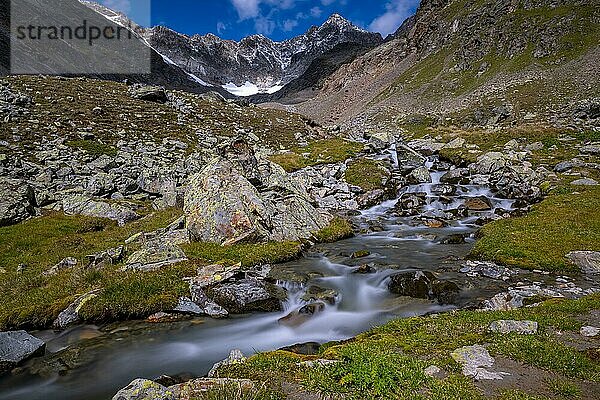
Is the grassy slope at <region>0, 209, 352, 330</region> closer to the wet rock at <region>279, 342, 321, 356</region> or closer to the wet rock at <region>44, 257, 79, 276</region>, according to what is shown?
the wet rock at <region>44, 257, 79, 276</region>

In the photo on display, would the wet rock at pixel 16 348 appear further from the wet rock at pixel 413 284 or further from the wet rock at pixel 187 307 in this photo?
the wet rock at pixel 413 284

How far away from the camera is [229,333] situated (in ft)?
44.4

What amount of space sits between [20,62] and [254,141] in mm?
98194

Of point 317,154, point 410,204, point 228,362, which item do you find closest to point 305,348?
point 228,362

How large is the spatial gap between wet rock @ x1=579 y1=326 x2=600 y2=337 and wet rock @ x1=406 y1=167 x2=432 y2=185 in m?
33.8

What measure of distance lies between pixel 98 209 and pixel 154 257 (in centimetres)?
1682

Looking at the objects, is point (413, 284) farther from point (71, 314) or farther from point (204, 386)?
point (71, 314)

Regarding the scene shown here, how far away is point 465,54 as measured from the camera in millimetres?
112625

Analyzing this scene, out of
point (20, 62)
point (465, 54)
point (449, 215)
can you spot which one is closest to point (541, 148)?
point (449, 215)

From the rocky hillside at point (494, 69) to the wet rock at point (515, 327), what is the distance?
6395 centimetres

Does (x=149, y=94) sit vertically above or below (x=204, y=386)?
above

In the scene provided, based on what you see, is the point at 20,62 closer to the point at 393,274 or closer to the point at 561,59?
the point at 393,274

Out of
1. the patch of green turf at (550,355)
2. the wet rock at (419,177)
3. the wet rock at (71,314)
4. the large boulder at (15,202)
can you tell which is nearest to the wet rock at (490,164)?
the wet rock at (419,177)

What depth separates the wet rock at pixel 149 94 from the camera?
79.4 meters
